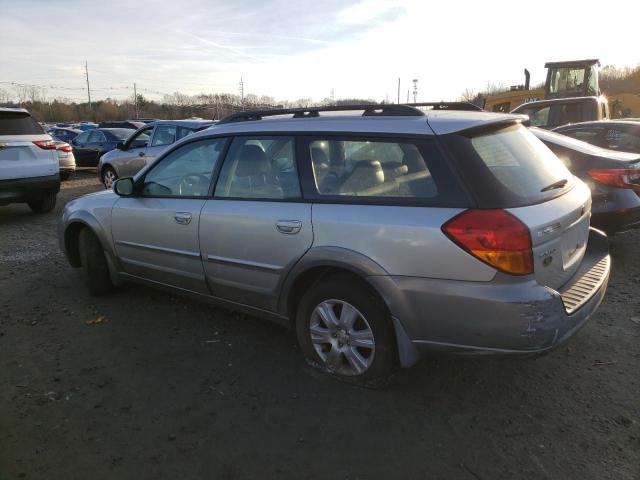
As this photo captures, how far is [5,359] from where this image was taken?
3.64 m

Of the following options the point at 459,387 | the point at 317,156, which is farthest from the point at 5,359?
the point at 459,387

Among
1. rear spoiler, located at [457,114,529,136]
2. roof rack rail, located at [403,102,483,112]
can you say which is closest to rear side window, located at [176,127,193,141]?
roof rack rail, located at [403,102,483,112]

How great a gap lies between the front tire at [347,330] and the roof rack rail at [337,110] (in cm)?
110

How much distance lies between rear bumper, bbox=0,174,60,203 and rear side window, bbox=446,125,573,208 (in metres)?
7.77

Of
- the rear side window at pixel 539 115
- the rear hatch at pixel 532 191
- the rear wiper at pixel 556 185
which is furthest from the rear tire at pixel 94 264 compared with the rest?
the rear side window at pixel 539 115

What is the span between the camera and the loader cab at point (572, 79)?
15531mm

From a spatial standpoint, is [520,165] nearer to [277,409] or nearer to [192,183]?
[277,409]

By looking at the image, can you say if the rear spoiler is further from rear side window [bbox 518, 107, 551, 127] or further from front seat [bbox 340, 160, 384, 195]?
rear side window [bbox 518, 107, 551, 127]

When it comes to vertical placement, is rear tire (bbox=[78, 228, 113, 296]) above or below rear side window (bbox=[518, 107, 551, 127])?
below

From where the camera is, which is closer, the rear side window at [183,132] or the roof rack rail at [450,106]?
the roof rack rail at [450,106]

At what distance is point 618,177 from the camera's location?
5160mm

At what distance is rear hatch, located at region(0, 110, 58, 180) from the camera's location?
26.1 feet

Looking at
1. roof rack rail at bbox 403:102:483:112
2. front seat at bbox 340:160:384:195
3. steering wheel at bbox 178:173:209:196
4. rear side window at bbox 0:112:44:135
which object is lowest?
steering wheel at bbox 178:173:209:196

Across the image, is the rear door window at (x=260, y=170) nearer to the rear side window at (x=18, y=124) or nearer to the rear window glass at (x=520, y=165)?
the rear window glass at (x=520, y=165)
